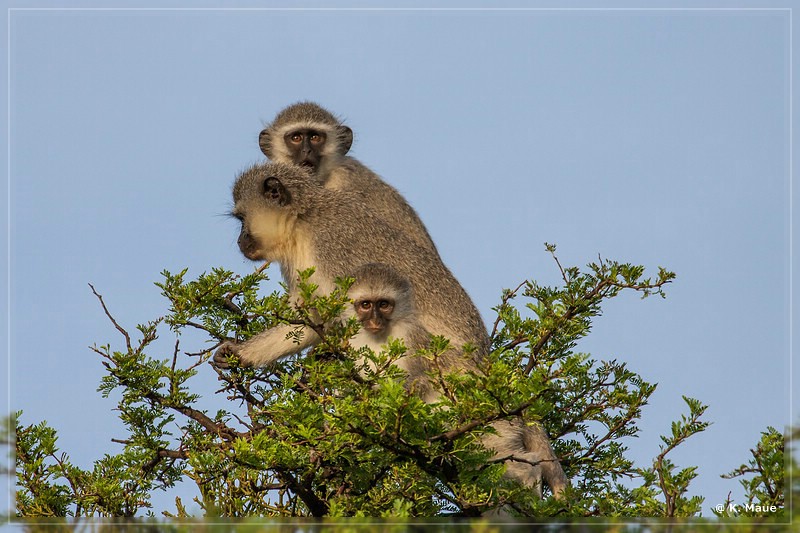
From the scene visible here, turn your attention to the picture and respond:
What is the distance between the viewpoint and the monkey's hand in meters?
7.01

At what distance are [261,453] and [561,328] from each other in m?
1.99

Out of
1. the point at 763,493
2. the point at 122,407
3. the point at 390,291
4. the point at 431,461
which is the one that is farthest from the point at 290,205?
the point at 763,493

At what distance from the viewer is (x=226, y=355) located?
7172mm

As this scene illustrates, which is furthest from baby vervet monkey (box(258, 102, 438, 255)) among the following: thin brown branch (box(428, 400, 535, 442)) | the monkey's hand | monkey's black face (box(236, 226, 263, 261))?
thin brown branch (box(428, 400, 535, 442))

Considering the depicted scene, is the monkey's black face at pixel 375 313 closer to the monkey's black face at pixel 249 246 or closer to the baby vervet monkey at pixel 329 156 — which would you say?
the monkey's black face at pixel 249 246

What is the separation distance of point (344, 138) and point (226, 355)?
A: 3.61 m

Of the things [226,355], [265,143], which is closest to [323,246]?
[226,355]

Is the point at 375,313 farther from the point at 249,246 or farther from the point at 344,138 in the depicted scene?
the point at 344,138

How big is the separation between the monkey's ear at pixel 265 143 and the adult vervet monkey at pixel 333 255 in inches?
80.7

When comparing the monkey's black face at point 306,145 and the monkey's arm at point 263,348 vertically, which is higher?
the monkey's black face at point 306,145

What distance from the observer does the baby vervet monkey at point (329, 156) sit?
30.1 ft

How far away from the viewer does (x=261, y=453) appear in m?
5.24

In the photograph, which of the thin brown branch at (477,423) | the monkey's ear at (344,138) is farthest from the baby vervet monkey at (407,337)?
the monkey's ear at (344,138)

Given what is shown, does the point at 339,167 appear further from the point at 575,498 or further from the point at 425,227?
the point at 575,498
